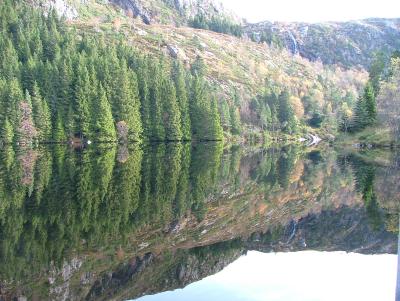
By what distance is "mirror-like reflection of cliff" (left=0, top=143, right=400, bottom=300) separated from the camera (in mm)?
14312

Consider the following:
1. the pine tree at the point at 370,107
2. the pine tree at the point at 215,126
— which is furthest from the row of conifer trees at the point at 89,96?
the pine tree at the point at 370,107

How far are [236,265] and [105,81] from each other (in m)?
99.9

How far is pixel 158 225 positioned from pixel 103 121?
82106 millimetres

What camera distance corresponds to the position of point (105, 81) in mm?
111062

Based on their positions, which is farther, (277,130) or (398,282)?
(277,130)

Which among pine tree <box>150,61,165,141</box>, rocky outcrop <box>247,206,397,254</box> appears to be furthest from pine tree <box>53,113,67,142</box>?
rocky outcrop <box>247,206,397,254</box>

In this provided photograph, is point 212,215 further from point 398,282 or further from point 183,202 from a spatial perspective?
point 398,282

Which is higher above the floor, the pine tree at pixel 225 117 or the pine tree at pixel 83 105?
the pine tree at pixel 83 105

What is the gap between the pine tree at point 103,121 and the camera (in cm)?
10129

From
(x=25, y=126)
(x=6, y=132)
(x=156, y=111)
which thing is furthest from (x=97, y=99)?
(x=6, y=132)

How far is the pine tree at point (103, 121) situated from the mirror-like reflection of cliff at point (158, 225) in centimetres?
6105

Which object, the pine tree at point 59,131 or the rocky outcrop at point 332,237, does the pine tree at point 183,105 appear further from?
the rocky outcrop at point 332,237

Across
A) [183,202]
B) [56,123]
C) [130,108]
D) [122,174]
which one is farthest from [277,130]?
[183,202]

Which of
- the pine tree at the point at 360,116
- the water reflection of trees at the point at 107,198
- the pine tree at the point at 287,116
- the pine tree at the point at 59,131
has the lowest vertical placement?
the pine tree at the point at 287,116
